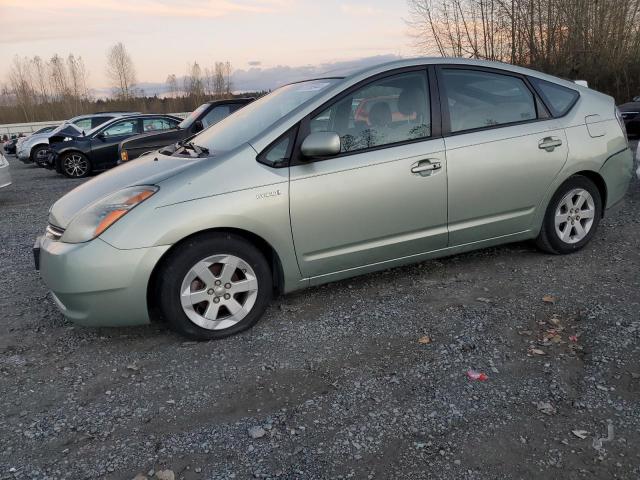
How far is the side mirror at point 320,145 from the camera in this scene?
3414 mm

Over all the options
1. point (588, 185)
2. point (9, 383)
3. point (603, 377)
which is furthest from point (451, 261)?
point (9, 383)

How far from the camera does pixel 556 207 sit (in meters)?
4.50

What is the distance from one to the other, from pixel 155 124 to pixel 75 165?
7.47 ft

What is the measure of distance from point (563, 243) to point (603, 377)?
203 centimetres

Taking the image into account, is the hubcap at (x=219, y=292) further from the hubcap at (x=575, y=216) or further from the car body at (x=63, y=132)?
the car body at (x=63, y=132)

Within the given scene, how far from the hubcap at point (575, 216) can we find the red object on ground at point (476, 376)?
85.7 inches

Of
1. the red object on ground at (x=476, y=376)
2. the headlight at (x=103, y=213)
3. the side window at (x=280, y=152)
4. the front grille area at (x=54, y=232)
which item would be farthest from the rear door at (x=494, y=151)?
the front grille area at (x=54, y=232)

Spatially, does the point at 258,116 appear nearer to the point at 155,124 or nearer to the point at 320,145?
the point at 320,145

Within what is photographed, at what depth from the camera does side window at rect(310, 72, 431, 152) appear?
3721mm

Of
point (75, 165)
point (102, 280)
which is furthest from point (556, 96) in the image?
point (75, 165)

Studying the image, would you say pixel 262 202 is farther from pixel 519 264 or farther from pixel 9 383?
pixel 519 264

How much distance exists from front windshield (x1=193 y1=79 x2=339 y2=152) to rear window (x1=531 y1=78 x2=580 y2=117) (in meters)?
1.84

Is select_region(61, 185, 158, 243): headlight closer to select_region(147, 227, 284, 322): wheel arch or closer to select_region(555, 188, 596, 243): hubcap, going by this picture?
select_region(147, 227, 284, 322): wheel arch

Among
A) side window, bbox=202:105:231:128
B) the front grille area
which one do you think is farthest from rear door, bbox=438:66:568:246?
side window, bbox=202:105:231:128
